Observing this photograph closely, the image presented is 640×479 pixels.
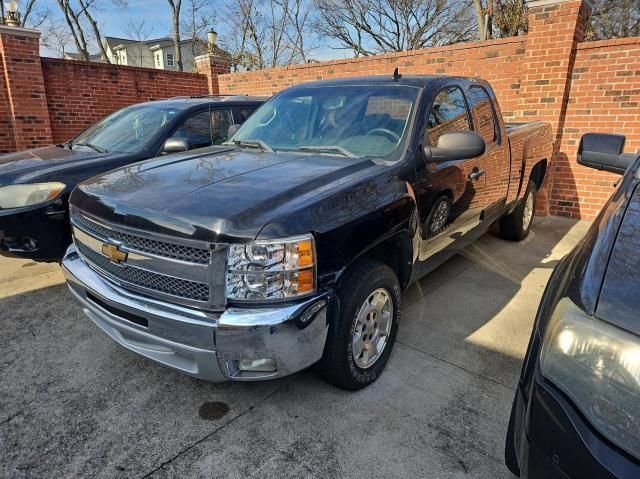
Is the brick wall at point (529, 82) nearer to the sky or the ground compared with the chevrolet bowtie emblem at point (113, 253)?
nearer to the sky

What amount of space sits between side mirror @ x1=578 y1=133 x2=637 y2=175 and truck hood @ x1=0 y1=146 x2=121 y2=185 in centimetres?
410

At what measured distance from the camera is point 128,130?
4.94 m

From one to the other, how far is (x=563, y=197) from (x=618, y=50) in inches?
81.9

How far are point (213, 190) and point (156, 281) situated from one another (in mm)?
553

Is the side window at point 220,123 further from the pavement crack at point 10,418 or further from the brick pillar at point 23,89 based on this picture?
the brick pillar at point 23,89

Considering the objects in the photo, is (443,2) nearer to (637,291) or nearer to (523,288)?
(523,288)

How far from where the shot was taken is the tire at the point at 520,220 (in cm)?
534

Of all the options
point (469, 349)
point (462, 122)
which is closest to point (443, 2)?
point (462, 122)

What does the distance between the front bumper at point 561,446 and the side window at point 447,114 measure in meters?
2.16

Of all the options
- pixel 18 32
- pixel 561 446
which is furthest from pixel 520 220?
pixel 18 32

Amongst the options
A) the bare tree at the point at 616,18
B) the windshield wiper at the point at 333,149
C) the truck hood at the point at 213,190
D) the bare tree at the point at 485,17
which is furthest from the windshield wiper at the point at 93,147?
the bare tree at the point at 616,18

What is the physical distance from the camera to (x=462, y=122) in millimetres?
3744

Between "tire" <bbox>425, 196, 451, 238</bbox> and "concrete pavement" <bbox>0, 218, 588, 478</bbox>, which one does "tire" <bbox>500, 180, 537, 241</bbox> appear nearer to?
"concrete pavement" <bbox>0, 218, 588, 478</bbox>

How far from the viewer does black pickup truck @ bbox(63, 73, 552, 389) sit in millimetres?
2045
